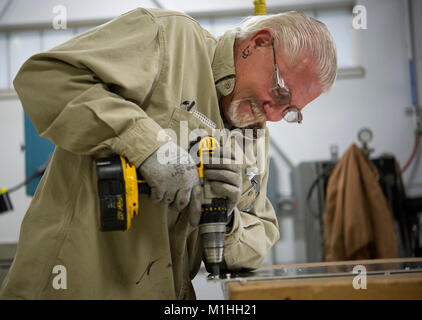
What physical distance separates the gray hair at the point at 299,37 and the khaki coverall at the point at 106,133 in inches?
9.3

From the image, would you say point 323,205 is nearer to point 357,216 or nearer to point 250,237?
point 357,216

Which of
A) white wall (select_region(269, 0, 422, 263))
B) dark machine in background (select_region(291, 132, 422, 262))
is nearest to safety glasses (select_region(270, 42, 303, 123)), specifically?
dark machine in background (select_region(291, 132, 422, 262))

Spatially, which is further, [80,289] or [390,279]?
[80,289]

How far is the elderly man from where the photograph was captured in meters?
0.88

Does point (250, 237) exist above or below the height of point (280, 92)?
below

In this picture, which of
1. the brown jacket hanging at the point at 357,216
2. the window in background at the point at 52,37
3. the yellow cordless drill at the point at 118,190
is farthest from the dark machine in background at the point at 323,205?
the yellow cordless drill at the point at 118,190

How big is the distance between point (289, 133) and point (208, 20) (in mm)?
1295

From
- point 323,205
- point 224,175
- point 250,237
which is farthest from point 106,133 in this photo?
point 323,205

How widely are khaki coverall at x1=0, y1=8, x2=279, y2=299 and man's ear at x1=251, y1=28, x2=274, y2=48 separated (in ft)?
0.60

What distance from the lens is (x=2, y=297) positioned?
39.1 inches

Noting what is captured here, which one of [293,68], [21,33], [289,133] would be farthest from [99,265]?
[21,33]

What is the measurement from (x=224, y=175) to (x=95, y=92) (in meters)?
0.33

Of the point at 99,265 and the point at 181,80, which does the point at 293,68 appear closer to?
the point at 181,80

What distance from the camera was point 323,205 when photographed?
3279 mm
